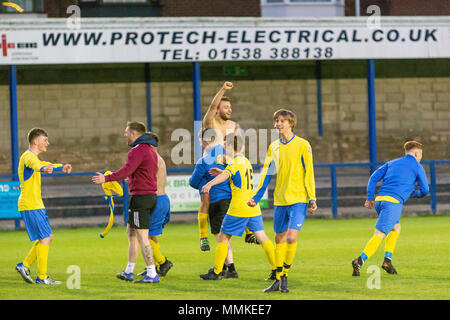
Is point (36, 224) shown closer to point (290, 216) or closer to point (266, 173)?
point (266, 173)

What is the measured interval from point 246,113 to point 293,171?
17442mm

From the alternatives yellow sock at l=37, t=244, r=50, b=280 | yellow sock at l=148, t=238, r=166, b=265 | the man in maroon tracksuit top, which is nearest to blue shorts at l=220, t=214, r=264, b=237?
the man in maroon tracksuit top

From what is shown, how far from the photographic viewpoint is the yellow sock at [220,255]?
980 cm

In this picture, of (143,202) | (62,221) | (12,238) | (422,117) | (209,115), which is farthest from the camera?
(422,117)

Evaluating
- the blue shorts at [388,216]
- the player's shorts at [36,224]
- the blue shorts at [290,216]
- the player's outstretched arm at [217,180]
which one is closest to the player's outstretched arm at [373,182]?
the blue shorts at [388,216]

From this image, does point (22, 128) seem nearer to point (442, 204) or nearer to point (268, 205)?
point (268, 205)

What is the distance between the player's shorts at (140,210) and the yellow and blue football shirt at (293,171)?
4.91 feet

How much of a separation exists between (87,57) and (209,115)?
9258 mm

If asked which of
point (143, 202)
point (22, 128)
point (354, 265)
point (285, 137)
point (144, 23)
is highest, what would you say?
point (144, 23)

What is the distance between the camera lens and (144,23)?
759 inches

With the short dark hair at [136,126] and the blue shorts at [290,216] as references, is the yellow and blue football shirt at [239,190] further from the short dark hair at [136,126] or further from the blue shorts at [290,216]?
the short dark hair at [136,126]

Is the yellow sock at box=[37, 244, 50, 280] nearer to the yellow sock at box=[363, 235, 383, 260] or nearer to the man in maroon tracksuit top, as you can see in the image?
the man in maroon tracksuit top

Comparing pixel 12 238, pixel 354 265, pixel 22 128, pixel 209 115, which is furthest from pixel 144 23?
pixel 354 265

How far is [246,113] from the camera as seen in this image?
26.5 m
